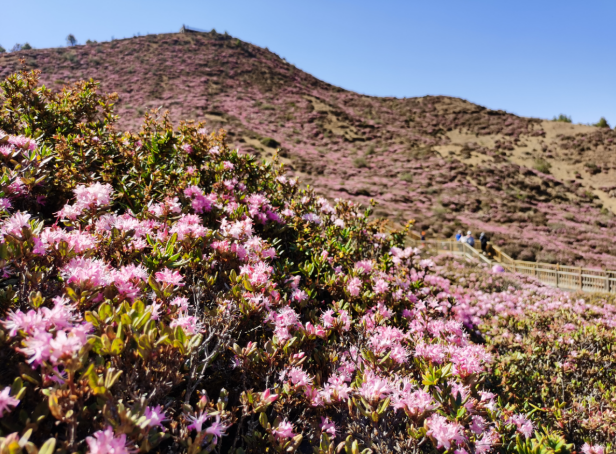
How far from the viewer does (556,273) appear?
1301 cm

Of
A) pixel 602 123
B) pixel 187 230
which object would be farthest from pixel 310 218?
pixel 602 123

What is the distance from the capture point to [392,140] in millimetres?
36688

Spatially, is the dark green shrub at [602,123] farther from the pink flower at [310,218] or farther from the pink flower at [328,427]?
the pink flower at [328,427]

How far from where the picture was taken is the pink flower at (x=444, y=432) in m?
1.39

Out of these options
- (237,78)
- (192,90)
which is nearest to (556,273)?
(192,90)

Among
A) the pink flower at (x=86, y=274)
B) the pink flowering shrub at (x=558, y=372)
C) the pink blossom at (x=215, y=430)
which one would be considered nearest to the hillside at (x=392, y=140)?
the pink flowering shrub at (x=558, y=372)

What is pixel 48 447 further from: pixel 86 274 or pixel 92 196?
pixel 92 196

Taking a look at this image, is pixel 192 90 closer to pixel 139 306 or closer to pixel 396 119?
pixel 396 119

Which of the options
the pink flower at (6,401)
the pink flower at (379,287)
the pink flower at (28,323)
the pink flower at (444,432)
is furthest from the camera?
the pink flower at (379,287)

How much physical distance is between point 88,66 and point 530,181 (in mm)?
50617

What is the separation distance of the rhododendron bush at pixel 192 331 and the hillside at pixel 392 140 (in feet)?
61.0

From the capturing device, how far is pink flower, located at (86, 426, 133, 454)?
2.91 feet

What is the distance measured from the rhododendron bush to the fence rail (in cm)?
1218

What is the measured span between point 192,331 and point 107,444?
0.51m
